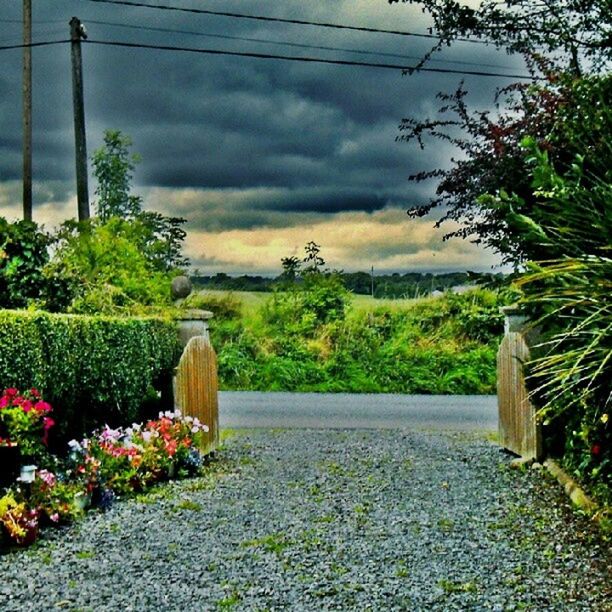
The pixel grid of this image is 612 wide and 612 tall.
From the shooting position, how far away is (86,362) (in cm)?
750

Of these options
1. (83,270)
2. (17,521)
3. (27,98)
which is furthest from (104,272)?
(27,98)

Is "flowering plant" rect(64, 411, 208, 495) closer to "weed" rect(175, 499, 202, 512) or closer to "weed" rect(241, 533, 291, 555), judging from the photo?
"weed" rect(175, 499, 202, 512)

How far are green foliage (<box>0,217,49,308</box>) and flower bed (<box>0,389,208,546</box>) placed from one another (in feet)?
8.15

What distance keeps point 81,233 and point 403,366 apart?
6.94 metres

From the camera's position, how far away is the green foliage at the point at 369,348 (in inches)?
635

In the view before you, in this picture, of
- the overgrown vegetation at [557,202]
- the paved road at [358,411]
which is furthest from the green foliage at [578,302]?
the paved road at [358,411]

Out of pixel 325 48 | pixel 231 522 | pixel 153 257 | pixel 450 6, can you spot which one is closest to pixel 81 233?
pixel 153 257

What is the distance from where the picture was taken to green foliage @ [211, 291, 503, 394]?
16125 mm

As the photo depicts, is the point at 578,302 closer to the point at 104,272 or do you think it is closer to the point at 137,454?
the point at 137,454

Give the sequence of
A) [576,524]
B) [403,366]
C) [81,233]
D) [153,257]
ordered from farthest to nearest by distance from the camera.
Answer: [403,366]
[153,257]
[81,233]
[576,524]

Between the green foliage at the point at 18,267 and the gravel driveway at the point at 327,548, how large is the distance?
326cm

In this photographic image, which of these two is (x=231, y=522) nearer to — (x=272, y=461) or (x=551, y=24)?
(x=272, y=461)

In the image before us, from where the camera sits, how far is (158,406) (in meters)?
9.77

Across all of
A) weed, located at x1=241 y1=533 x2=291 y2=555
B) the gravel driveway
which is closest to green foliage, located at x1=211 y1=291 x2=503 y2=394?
the gravel driveway
